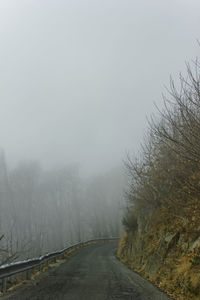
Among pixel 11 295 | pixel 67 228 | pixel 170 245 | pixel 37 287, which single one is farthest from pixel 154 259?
pixel 67 228

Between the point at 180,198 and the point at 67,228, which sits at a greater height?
the point at 67,228

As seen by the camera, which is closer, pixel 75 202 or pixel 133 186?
pixel 133 186

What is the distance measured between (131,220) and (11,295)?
18.2 m

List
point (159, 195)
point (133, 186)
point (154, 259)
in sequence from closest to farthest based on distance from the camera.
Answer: point (154, 259) → point (159, 195) → point (133, 186)

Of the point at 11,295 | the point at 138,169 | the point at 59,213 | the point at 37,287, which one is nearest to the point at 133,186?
the point at 138,169

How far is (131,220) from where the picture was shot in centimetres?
2417

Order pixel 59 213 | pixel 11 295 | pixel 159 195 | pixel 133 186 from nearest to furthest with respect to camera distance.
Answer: pixel 11 295 → pixel 159 195 → pixel 133 186 → pixel 59 213

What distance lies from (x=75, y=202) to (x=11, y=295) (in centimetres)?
5350

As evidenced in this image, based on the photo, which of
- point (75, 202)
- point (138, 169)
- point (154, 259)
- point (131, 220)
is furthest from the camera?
point (75, 202)

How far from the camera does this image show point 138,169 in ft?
64.1

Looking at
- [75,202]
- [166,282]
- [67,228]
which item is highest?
[75,202]

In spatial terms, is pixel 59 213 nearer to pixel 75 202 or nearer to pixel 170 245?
pixel 75 202

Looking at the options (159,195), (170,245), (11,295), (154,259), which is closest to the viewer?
(11,295)

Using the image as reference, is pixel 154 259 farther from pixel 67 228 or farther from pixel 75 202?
pixel 67 228
